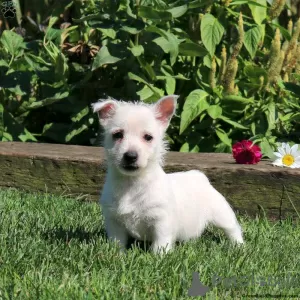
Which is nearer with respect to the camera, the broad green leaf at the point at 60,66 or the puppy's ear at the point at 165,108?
the puppy's ear at the point at 165,108

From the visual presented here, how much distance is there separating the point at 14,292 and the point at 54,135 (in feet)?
12.0

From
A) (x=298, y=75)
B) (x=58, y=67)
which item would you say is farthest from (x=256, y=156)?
(x=58, y=67)

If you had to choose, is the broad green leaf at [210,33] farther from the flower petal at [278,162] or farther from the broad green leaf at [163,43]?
the flower petal at [278,162]

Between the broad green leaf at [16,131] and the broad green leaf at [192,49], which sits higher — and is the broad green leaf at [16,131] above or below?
below

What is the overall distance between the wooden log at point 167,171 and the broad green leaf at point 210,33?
3.04ft

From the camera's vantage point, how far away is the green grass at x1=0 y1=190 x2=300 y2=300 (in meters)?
3.36

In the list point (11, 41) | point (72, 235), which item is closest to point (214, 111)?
point (11, 41)

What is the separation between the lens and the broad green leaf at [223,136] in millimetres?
6266

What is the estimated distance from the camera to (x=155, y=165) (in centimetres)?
410

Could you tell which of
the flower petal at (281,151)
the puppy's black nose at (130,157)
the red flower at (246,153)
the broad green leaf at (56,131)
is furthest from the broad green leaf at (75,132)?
the puppy's black nose at (130,157)

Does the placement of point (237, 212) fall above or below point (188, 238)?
below

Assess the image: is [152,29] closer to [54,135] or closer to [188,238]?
[54,135]

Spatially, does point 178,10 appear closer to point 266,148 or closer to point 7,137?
point 266,148

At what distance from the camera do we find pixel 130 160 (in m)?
3.89
